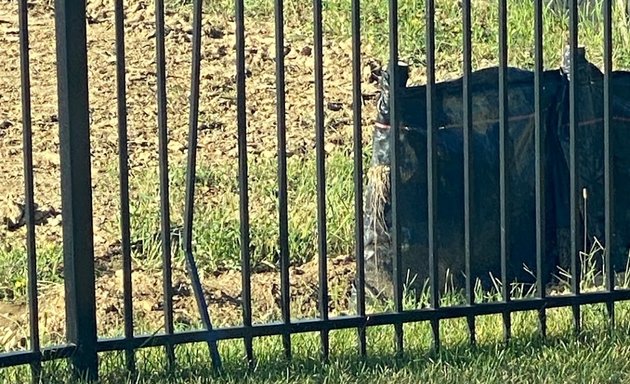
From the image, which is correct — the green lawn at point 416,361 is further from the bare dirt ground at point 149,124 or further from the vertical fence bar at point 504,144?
the bare dirt ground at point 149,124

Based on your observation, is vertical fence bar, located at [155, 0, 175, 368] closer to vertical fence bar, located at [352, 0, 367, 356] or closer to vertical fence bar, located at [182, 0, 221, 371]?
vertical fence bar, located at [182, 0, 221, 371]

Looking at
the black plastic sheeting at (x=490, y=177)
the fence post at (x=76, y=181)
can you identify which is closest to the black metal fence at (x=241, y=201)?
the fence post at (x=76, y=181)

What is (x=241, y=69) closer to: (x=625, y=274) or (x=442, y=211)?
(x=442, y=211)

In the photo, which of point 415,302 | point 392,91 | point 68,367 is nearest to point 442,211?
point 415,302

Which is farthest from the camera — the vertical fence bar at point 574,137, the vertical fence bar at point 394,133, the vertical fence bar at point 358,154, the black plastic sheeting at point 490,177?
the black plastic sheeting at point 490,177

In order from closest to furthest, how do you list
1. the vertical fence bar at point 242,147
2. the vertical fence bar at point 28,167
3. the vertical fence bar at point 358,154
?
the vertical fence bar at point 28,167
the vertical fence bar at point 242,147
the vertical fence bar at point 358,154

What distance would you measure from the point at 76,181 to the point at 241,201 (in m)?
0.54

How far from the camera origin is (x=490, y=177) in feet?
18.9

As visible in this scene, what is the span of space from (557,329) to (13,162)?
10.9 ft

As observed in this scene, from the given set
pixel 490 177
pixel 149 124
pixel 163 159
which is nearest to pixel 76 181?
pixel 163 159

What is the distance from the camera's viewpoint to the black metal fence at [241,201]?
3842 mm

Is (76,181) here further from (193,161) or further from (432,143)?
A: (432,143)

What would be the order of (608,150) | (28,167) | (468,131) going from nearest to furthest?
(28,167), (468,131), (608,150)

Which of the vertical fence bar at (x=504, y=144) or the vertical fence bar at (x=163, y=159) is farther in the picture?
the vertical fence bar at (x=504, y=144)
